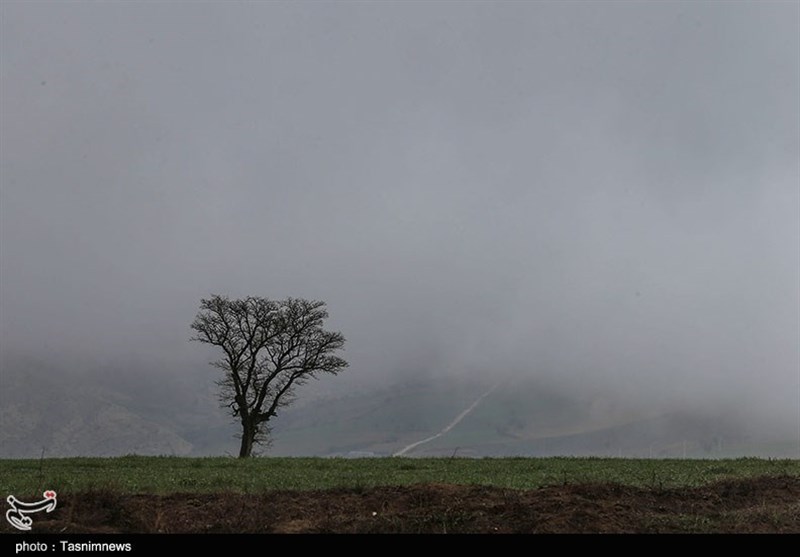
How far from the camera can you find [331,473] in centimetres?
2628

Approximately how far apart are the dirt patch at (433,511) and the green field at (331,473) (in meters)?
2.36

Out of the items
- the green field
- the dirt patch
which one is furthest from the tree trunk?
the dirt patch

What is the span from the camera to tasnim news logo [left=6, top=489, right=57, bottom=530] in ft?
40.6

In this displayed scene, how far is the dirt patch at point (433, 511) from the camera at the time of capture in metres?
12.1

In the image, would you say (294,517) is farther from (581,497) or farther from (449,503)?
(581,497)

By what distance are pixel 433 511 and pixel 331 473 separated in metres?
13.9

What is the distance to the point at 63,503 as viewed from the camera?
14039 mm

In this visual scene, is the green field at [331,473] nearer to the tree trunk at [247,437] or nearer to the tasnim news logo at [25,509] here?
the tasnim news logo at [25,509]

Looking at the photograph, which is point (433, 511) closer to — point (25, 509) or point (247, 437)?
point (25, 509)

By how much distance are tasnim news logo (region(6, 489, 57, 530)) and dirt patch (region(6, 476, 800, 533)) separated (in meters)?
0.19

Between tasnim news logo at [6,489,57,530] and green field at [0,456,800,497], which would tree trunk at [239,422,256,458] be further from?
tasnim news logo at [6,489,57,530]

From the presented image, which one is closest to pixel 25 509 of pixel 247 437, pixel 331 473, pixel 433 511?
pixel 433 511

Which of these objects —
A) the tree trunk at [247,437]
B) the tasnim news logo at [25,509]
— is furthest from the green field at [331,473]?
the tree trunk at [247,437]
